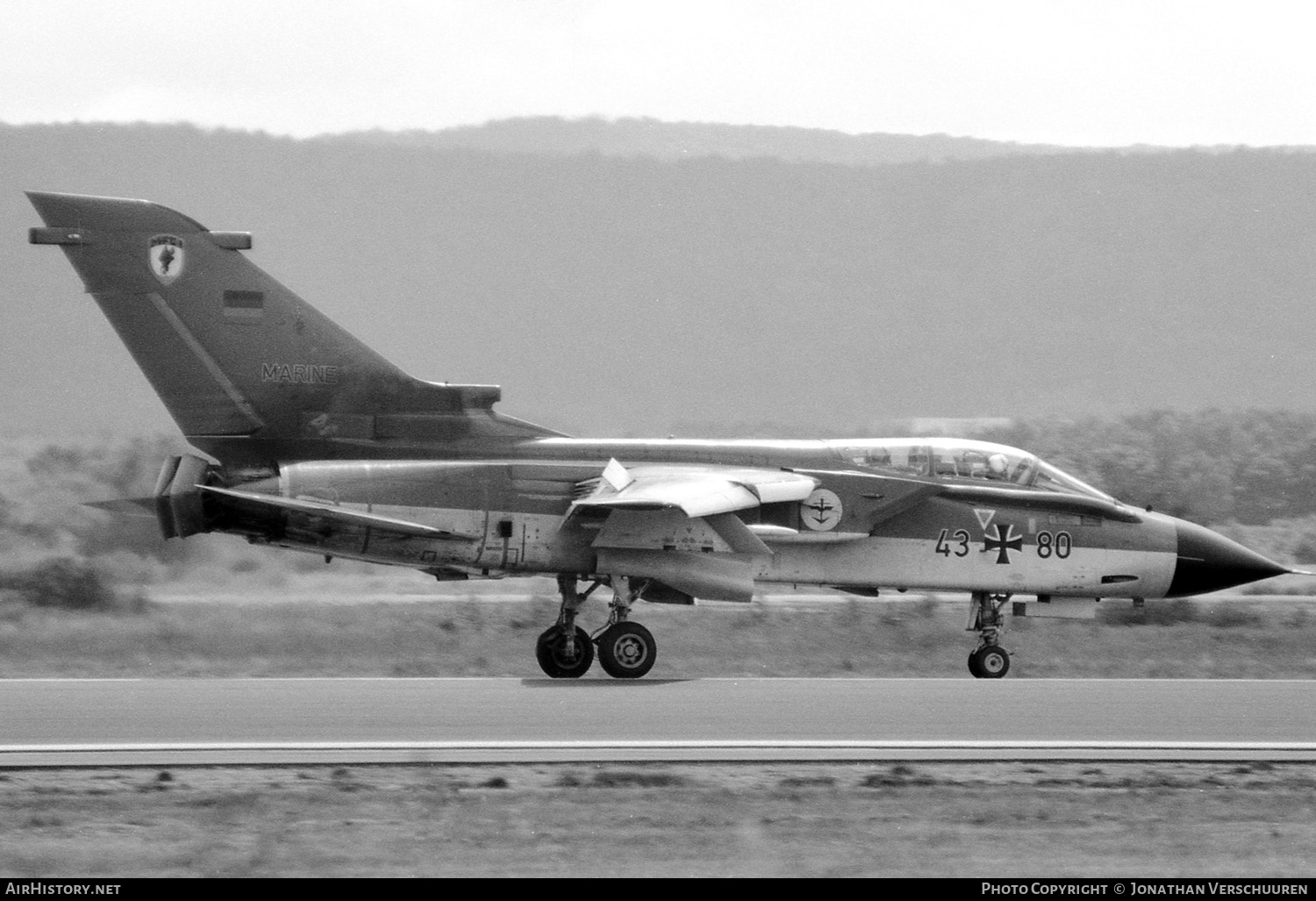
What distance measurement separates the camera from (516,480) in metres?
16.3

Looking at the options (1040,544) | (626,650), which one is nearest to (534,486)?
(626,650)

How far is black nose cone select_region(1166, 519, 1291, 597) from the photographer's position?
17.6 metres

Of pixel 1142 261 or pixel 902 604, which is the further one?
pixel 1142 261

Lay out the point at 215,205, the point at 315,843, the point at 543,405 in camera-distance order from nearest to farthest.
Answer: the point at 315,843 < the point at 543,405 < the point at 215,205

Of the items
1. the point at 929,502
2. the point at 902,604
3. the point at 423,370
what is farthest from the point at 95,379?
the point at 929,502

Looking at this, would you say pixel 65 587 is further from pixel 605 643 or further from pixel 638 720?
pixel 638 720

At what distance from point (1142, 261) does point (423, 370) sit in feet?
85.5

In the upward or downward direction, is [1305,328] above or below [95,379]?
above

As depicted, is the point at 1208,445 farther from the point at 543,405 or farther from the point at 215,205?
the point at 215,205

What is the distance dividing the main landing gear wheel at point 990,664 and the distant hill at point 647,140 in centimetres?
2432

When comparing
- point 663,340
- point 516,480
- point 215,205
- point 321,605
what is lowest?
point 321,605

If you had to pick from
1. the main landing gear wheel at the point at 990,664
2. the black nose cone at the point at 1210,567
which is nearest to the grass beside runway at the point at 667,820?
the main landing gear wheel at the point at 990,664

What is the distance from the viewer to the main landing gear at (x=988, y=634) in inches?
678

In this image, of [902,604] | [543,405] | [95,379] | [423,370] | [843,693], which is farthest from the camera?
[423,370]
